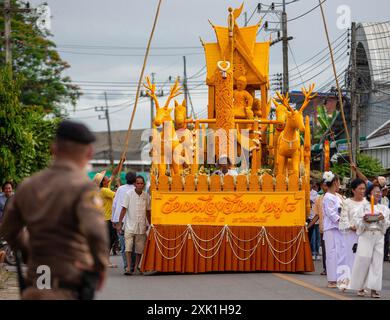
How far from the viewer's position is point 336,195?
16156 mm

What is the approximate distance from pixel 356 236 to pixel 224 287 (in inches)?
88.9

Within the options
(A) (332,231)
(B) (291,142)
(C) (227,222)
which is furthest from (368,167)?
(A) (332,231)

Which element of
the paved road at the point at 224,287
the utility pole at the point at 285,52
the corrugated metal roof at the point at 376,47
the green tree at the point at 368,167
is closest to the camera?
the paved road at the point at 224,287

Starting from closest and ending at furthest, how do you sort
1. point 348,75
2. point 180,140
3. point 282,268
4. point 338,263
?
point 338,263 → point 282,268 → point 180,140 → point 348,75

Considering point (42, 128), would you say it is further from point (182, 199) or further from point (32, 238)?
point (32, 238)

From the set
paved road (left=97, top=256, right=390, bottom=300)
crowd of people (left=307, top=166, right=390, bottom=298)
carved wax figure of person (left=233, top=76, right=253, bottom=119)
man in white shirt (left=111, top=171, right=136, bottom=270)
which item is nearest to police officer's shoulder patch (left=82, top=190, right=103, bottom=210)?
paved road (left=97, top=256, right=390, bottom=300)

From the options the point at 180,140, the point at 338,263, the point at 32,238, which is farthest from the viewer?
the point at 180,140

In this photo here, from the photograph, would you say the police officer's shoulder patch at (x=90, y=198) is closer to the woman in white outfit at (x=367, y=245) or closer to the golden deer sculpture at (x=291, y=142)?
the woman in white outfit at (x=367, y=245)

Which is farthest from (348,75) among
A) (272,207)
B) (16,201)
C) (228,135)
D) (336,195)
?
(16,201)

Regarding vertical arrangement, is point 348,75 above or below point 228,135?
above

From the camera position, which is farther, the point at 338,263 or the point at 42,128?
the point at 42,128

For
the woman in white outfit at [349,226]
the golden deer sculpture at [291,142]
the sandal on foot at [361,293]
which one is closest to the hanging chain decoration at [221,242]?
the golden deer sculpture at [291,142]

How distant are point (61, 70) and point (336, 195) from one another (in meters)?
42.5

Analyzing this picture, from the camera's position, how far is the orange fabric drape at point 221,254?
18297 mm
